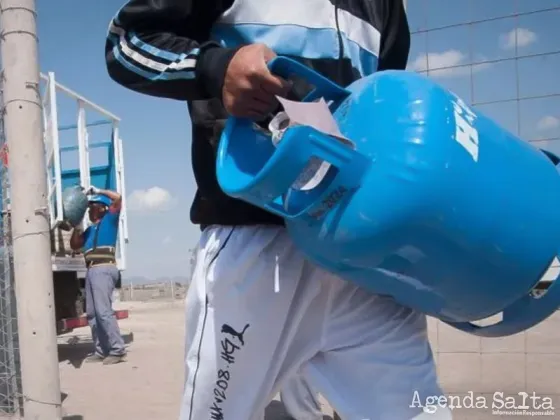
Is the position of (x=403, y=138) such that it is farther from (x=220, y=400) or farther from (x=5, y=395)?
(x=5, y=395)

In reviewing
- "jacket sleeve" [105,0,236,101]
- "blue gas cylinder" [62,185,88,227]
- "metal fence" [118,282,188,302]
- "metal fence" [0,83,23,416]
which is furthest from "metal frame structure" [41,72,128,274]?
"metal fence" [118,282,188,302]

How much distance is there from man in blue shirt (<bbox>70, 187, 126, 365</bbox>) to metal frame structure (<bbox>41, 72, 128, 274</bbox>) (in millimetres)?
289

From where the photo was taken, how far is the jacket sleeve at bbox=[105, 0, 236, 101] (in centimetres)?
129

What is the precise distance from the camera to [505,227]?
3.50 ft

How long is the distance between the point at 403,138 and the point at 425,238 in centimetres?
17

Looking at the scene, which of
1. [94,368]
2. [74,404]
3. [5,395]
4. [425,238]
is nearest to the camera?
[425,238]

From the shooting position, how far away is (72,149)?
6887 mm

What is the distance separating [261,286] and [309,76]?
1.55 ft

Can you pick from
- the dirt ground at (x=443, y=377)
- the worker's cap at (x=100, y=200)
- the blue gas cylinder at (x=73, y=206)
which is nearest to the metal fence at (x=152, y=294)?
the worker's cap at (x=100, y=200)

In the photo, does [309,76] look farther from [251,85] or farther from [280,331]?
[280,331]

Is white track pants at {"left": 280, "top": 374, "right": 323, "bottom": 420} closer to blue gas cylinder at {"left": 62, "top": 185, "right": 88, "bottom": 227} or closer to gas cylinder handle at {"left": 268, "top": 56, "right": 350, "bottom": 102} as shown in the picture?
gas cylinder handle at {"left": 268, "top": 56, "right": 350, "bottom": 102}

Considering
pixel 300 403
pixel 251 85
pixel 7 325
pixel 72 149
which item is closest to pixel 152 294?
pixel 72 149

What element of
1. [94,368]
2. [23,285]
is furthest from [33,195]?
[94,368]

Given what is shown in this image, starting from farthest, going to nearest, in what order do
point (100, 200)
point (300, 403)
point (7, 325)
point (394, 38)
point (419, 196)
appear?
point (100, 200) → point (7, 325) → point (300, 403) → point (394, 38) → point (419, 196)
